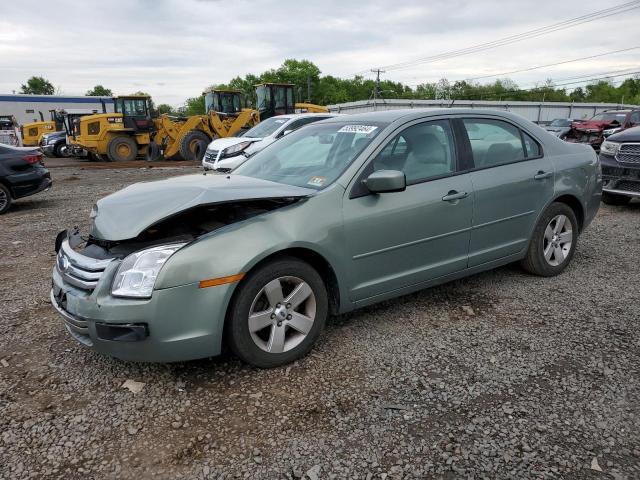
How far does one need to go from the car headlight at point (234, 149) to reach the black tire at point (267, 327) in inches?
351

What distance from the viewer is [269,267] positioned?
2889 millimetres

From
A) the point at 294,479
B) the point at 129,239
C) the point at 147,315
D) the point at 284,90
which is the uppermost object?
the point at 284,90

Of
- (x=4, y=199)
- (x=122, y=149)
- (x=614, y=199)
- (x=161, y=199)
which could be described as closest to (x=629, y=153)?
(x=614, y=199)

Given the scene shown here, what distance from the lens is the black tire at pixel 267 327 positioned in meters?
2.82

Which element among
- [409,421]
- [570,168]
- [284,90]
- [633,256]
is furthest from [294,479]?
[284,90]

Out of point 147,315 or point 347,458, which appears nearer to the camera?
point 347,458

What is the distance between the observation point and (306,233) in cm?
300

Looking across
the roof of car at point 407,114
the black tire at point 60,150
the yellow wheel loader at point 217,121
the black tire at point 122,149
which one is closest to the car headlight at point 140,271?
the roof of car at point 407,114

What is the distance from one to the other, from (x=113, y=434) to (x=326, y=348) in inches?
56.6

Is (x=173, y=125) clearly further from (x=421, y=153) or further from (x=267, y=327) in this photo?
(x=267, y=327)

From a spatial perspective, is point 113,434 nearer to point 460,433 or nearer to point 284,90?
point 460,433

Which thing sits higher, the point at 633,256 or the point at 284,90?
the point at 284,90

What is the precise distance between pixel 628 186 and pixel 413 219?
230 inches

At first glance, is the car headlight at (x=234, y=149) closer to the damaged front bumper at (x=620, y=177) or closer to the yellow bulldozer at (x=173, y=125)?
the damaged front bumper at (x=620, y=177)
